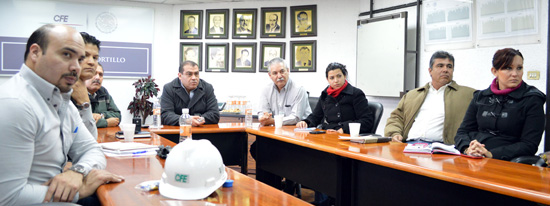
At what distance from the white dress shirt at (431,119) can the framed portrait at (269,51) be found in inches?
124

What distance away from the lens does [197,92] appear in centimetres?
396

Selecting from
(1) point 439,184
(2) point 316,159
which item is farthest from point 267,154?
(1) point 439,184

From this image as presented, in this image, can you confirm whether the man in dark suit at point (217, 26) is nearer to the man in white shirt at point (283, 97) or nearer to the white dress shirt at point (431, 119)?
the man in white shirt at point (283, 97)

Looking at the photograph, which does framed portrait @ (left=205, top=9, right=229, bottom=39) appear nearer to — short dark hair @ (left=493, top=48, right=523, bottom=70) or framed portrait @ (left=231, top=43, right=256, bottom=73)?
framed portrait @ (left=231, top=43, right=256, bottom=73)

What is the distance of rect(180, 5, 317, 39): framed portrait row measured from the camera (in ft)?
19.6

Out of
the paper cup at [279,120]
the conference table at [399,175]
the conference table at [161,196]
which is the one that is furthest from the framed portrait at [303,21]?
the conference table at [161,196]

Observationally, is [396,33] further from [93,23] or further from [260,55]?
[93,23]

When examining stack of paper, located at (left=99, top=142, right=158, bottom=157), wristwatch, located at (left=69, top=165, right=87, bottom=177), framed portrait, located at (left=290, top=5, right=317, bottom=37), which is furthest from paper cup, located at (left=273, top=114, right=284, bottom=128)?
framed portrait, located at (left=290, top=5, right=317, bottom=37)

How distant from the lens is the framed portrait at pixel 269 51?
6.11 metres

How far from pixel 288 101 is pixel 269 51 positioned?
2239 mm

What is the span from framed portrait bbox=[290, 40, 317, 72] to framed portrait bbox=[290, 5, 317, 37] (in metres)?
0.15

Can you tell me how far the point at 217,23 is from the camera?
6262 millimetres

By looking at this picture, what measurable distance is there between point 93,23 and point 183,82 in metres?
2.94

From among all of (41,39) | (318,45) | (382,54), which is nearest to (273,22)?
(318,45)
